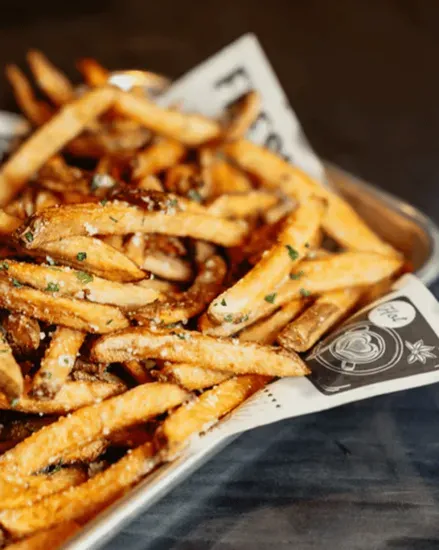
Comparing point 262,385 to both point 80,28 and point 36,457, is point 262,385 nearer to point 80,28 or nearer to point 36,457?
point 36,457

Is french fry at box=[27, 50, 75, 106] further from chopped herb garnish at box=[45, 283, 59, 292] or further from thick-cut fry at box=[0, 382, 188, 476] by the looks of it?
thick-cut fry at box=[0, 382, 188, 476]

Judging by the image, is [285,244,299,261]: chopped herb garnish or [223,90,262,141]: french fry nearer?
[285,244,299,261]: chopped herb garnish

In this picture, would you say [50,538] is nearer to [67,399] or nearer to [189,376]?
[67,399]

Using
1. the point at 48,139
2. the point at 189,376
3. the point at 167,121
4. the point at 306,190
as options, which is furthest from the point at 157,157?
the point at 189,376

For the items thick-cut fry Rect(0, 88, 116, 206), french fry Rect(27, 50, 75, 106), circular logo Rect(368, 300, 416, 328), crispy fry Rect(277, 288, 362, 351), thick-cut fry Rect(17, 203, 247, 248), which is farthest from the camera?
french fry Rect(27, 50, 75, 106)

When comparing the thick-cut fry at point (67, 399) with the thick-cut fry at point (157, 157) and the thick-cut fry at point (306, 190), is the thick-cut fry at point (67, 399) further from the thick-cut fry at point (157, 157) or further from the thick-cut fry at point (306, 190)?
the thick-cut fry at point (306, 190)

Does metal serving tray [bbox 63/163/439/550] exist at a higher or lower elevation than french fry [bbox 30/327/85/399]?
lower

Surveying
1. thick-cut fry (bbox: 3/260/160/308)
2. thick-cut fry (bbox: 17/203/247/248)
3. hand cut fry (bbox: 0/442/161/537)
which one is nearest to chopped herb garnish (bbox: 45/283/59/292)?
Result: thick-cut fry (bbox: 3/260/160/308)

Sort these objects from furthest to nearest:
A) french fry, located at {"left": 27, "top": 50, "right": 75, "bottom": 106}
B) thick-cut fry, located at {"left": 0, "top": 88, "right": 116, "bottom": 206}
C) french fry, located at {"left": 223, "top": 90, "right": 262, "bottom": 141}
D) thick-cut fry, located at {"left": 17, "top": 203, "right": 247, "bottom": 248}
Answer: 1. french fry, located at {"left": 27, "top": 50, "right": 75, "bottom": 106}
2. french fry, located at {"left": 223, "top": 90, "right": 262, "bottom": 141}
3. thick-cut fry, located at {"left": 0, "top": 88, "right": 116, "bottom": 206}
4. thick-cut fry, located at {"left": 17, "top": 203, "right": 247, "bottom": 248}
